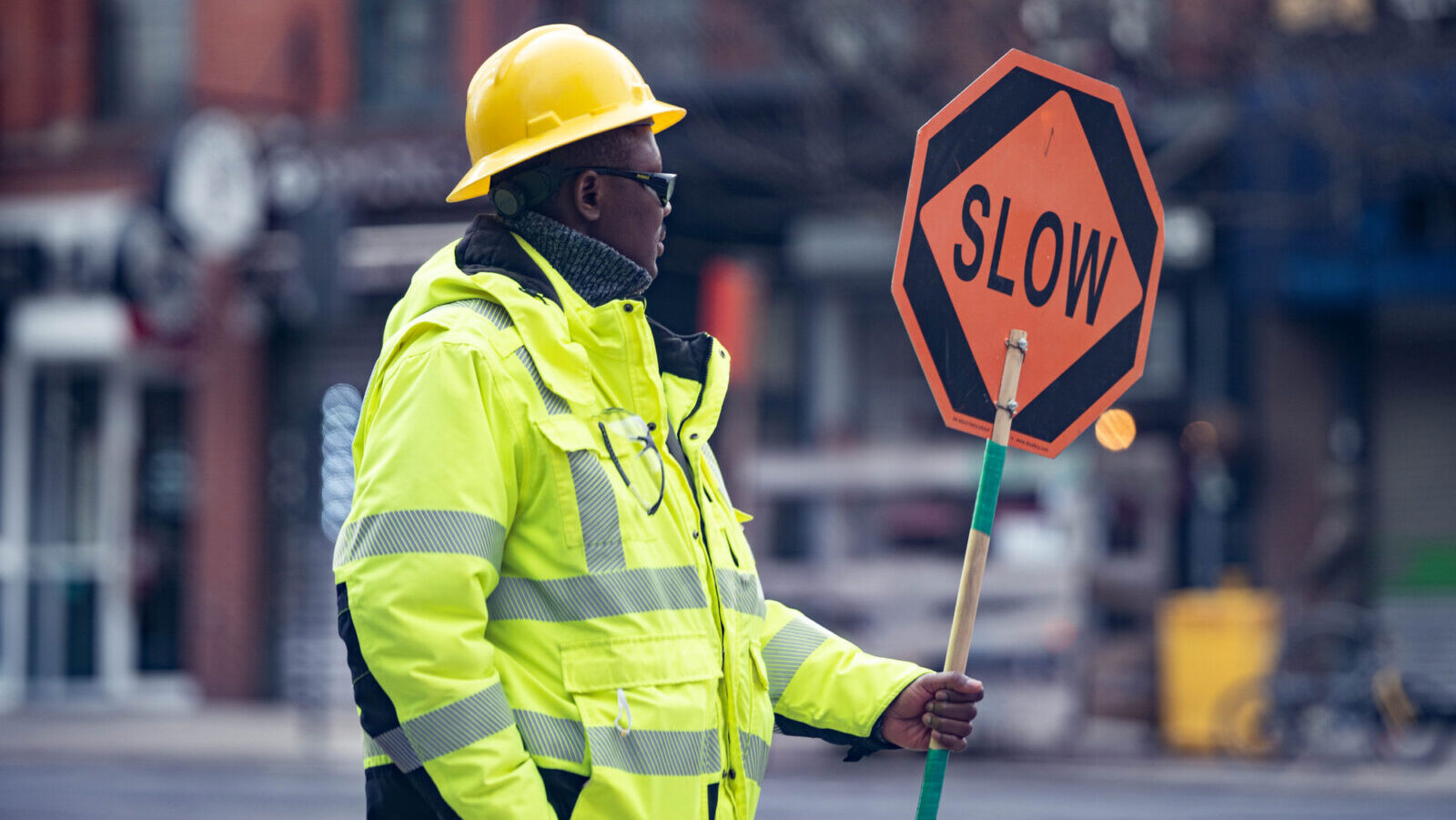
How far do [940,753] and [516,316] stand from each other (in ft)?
3.27

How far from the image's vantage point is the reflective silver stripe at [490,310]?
8.33 ft

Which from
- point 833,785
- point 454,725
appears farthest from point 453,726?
point 833,785

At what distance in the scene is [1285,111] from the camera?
13.4 m

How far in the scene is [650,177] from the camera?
9.06 feet

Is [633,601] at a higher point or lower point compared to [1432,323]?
lower

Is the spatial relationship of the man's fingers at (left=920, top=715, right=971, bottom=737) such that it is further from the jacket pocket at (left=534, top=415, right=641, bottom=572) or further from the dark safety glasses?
the dark safety glasses

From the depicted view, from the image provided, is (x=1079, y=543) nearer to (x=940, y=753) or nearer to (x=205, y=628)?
(x=205, y=628)

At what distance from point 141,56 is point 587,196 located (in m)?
16.9

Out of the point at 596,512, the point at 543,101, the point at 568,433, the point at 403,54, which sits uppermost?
the point at 403,54

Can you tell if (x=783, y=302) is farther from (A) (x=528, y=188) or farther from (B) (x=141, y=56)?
(A) (x=528, y=188)

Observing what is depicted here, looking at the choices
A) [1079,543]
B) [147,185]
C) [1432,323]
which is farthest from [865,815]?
[147,185]

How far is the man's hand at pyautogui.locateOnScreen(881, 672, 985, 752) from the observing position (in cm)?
284

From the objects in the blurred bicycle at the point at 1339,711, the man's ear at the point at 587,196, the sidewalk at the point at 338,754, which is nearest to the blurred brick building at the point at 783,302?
the sidewalk at the point at 338,754

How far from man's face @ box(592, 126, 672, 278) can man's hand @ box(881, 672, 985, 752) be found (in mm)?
798
